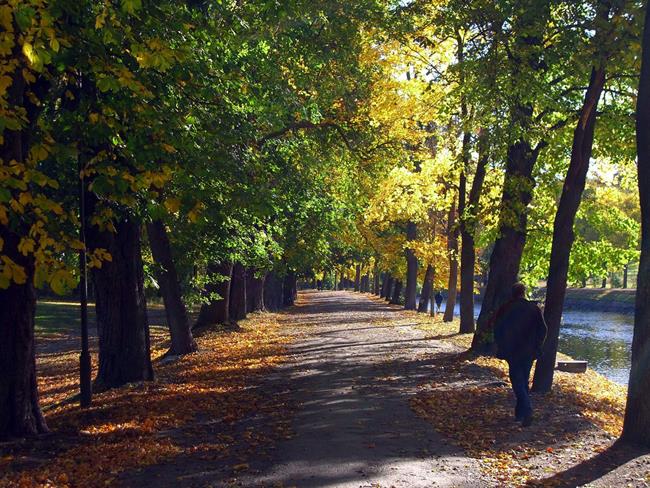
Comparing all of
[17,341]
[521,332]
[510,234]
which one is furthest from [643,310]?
[510,234]

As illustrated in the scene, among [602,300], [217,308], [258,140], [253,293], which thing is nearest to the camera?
[258,140]

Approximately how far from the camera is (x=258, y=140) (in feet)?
53.4

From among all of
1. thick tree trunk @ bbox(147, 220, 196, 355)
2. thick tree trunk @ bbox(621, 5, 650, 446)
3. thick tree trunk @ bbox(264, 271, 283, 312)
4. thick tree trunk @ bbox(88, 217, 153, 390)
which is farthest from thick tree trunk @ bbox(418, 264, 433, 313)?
thick tree trunk @ bbox(621, 5, 650, 446)

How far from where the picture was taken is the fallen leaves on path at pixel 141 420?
7418 mm

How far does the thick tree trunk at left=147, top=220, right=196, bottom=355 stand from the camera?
57.0 feet

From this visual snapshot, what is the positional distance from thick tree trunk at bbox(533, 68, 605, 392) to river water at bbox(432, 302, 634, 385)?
1163cm

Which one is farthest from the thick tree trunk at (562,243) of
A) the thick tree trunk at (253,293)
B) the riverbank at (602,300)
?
the riverbank at (602,300)

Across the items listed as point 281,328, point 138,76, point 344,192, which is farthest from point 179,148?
point 281,328

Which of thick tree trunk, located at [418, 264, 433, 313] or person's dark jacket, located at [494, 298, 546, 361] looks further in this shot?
thick tree trunk, located at [418, 264, 433, 313]

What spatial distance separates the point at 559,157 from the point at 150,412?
42.2ft

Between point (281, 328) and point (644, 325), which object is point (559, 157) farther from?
point (281, 328)

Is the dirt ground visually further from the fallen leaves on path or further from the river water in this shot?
the river water

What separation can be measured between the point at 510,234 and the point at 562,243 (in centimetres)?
558

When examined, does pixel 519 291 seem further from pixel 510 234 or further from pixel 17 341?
pixel 510 234
